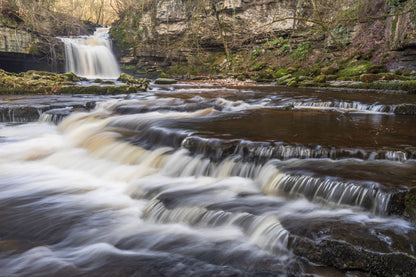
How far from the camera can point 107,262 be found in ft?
8.40

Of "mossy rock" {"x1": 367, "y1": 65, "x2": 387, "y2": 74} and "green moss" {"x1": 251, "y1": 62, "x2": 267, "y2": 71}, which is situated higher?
"green moss" {"x1": 251, "y1": 62, "x2": 267, "y2": 71}

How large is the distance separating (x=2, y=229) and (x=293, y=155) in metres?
3.76

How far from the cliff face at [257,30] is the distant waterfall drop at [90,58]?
2404 mm

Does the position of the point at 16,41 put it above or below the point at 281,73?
above

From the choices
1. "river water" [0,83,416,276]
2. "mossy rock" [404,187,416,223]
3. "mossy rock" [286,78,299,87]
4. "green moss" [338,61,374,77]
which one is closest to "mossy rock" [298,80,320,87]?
"mossy rock" [286,78,299,87]

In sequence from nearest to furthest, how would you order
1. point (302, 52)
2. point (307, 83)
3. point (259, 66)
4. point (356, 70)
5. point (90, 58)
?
point (307, 83), point (356, 70), point (302, 52), point (259, 66), point (90, 58)

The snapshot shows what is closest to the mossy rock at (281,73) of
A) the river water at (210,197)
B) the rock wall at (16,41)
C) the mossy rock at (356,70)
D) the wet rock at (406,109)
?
the mossy rock at (356,70)

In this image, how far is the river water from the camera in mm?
2426

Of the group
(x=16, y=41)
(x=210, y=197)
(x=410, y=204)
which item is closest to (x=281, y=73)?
(x=210, y=197)

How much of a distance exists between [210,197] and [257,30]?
68.7 ft

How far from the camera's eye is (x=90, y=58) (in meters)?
23.6

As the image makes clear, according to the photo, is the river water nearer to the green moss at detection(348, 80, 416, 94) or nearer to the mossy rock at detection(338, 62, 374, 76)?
the green moss at detection(348, 80, 416, 94)

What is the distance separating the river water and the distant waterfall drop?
18199mm

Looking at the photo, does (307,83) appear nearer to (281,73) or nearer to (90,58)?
(281,73)
